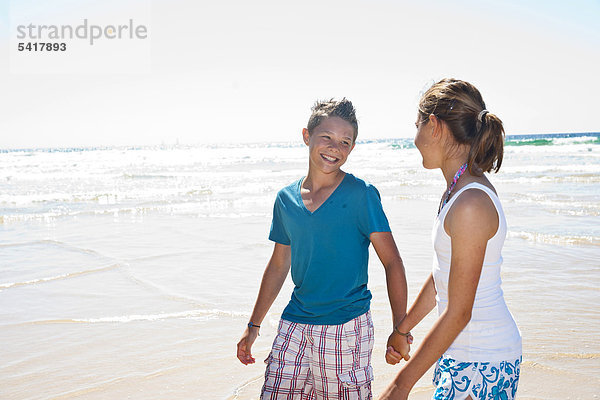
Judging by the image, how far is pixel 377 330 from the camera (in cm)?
490

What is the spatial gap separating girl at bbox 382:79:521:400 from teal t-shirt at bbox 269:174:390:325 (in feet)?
1.63

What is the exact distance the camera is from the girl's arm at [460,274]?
1804 millimetres

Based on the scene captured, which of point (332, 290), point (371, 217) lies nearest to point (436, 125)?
point (371, 217)

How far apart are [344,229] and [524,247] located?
6470 millimetres

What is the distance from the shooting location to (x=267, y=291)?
289 cm

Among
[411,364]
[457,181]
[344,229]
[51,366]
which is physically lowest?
[51,366]

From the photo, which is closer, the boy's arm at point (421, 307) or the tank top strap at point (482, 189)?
the tank top strap at point (482, 189)

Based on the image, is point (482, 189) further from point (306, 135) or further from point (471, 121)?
point (306, 135)

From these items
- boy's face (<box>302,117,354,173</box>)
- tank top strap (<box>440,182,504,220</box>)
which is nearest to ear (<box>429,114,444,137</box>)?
tank top strap (<box>440,182,504,220</box>)

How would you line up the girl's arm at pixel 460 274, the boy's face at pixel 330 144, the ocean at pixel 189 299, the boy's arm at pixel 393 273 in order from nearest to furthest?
the girl's arm at pixel 460 274
the boy's arm at pixel 393 273
the boy's face at pixel 330 144
the ocean at pixel 189 299

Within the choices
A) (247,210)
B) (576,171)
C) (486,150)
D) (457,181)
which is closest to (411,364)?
(457,181)

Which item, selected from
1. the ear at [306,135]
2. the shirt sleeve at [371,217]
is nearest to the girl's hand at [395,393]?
the shirt sleeve at [371,217]

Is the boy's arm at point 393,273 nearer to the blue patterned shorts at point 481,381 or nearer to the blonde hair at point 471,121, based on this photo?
the blue patterned shorts at point 481,381

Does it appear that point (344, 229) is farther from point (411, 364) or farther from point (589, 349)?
point (589, 349)
